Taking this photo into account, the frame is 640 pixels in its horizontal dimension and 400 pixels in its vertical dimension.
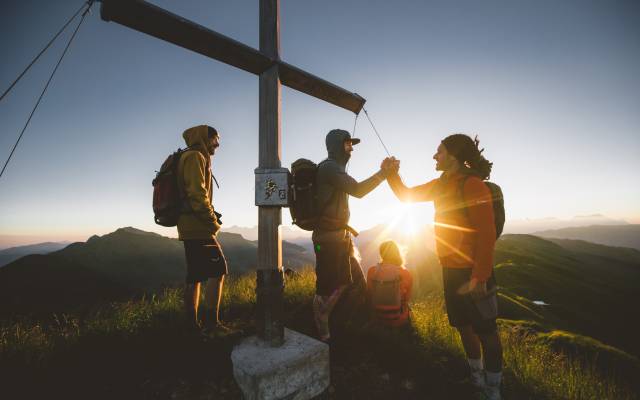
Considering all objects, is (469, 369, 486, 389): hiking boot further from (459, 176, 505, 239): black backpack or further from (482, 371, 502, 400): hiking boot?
(459, 176, 505, 239): black backpack

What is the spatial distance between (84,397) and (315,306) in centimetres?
244

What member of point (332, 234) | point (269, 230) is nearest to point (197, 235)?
point (269, 230)

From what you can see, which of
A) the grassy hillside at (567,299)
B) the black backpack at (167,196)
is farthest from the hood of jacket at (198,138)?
the grassy hillside at (567,299)

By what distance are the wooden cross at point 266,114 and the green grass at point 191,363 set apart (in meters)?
0.92

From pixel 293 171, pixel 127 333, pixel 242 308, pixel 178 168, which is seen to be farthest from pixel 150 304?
pixel 293 171

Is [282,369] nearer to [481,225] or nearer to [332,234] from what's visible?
[332,234]

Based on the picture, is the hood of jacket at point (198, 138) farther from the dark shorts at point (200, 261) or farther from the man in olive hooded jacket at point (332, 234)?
the man in olive hooded jacket at point (332, 234)

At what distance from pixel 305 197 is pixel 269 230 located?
75 cm

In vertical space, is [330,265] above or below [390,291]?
above

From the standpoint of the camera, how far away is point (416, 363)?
354 cm

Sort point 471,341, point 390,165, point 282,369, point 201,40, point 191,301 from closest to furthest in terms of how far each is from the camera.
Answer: point 282,369 < point 201,40 < point 471,341 < point 191,301 < point 390,165

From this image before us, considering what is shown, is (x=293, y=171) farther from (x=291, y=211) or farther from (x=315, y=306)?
(x=315, y=306)

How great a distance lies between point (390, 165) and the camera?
3662 millimetres

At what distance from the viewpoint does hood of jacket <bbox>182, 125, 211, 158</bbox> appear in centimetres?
378
